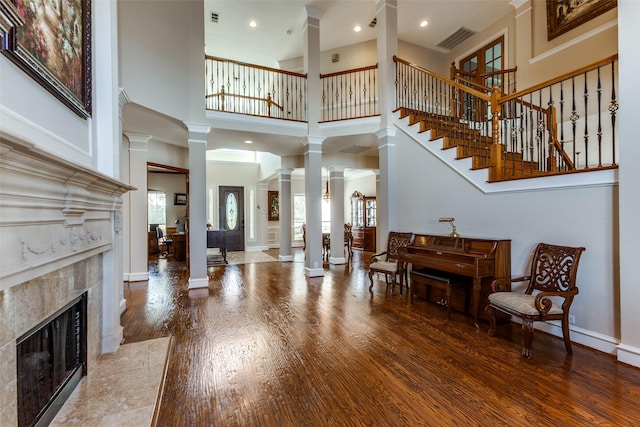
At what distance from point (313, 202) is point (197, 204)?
2.06 m

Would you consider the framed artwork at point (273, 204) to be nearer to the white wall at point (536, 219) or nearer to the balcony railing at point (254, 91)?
the balcony railing at point (254, 91)

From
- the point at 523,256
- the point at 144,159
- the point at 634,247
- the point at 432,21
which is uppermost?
the point at 432,21

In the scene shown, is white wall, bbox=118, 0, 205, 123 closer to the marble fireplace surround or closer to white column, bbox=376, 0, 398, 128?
the marble fireplace surround

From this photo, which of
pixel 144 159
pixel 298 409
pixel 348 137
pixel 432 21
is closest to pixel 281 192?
pixel 348 137

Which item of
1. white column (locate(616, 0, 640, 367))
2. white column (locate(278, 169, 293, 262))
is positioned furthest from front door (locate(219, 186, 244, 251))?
white column (locate(616, 0, 640, 367))

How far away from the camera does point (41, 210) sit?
1397mm

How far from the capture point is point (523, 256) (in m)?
3.16

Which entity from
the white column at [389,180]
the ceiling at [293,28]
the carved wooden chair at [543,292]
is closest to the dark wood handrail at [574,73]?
the carved wooden chair at [543,292]

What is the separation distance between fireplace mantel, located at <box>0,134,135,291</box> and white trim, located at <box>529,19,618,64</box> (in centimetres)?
644

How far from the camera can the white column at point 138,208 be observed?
5.21m

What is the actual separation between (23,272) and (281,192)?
254 inches

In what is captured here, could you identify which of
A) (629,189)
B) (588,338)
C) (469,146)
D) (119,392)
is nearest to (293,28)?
(469,146)

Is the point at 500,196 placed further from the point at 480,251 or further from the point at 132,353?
the point at 132,353

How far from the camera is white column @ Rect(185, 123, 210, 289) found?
187 inches
